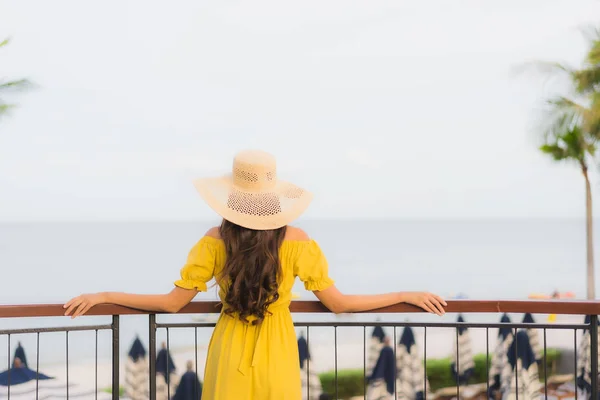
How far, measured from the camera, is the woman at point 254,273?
6.91ft

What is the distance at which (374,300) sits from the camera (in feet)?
7.72

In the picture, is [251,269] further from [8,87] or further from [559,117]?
[559,117]

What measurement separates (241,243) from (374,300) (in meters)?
0.56

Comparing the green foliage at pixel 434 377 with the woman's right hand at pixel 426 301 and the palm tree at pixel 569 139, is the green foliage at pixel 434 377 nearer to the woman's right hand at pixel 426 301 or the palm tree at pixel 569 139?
the palm tree at pixel 569 139

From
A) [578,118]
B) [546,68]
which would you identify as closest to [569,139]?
[578,118]

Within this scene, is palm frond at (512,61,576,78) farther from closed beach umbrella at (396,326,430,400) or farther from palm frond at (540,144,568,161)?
closed beach umbrella at (396,326,430,400)

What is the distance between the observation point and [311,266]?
2.19 meters

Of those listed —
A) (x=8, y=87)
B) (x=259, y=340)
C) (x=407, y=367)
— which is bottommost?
(x=407, y=367)

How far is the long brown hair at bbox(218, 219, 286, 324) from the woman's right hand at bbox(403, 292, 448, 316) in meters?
0.57

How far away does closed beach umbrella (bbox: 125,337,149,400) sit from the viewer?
296cm

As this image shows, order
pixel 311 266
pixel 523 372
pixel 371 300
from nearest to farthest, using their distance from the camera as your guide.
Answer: pixel 311 266
pixel 371 300
pixel 523 372

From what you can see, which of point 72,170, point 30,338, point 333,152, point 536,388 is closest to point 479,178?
point 333,152

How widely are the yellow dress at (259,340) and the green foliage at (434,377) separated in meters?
8.63

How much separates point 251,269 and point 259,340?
0.26m
